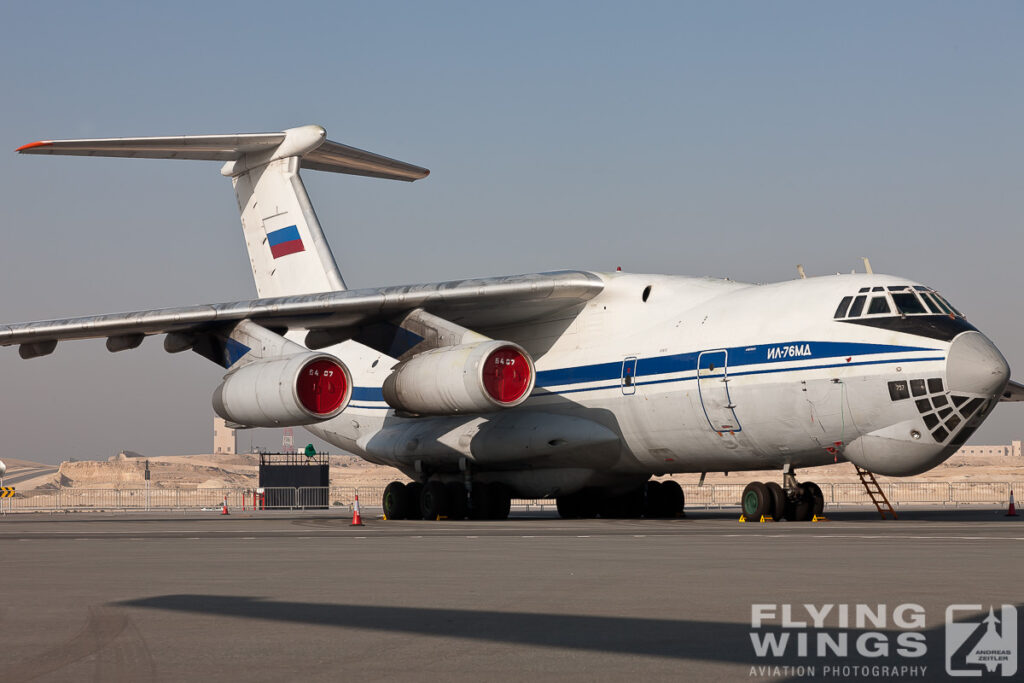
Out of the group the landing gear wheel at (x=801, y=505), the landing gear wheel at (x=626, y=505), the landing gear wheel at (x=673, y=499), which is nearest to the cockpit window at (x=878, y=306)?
the landing gear wheel at (x=801, y=505)

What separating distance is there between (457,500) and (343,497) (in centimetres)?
3532

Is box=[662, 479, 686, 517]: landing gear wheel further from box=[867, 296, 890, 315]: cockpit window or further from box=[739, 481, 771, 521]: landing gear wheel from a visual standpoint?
box=[867, 296, 890, 315]: cockpit window

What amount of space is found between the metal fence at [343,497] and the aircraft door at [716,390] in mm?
11940

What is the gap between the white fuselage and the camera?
15.0 meters

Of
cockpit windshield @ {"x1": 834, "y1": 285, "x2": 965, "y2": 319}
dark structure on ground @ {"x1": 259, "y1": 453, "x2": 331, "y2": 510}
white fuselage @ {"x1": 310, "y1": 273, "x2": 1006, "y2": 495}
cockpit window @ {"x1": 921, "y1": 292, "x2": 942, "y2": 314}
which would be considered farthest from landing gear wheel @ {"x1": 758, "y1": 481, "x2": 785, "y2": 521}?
dark structure on ground @ {"x1": 259, "y1": 453, "x2": 331, "y2": 510}

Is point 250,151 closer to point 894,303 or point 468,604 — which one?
point 894,303

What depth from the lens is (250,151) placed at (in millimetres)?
23453

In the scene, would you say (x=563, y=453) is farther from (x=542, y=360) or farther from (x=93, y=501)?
(x=93, y=501)

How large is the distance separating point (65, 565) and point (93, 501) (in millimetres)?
50403

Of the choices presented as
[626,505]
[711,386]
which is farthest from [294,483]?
[711,386]

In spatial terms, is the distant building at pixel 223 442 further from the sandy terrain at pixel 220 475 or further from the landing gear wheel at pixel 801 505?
the landing gear wheel at pixel 801 505

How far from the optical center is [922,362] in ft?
48.2

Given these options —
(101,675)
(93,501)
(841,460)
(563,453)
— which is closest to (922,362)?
(841,460)

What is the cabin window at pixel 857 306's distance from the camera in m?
15.4
